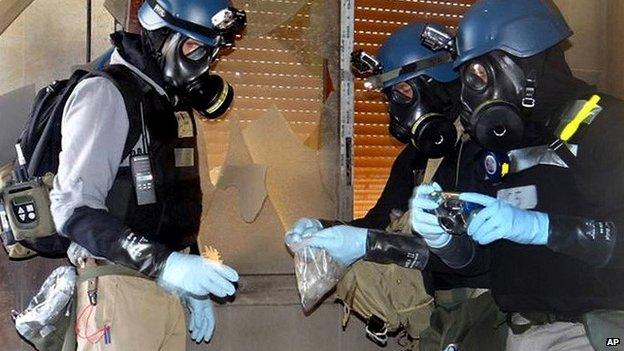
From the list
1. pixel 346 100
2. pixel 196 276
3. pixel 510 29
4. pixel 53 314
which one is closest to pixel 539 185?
pixel 510 29

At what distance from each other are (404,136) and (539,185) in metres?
0.93

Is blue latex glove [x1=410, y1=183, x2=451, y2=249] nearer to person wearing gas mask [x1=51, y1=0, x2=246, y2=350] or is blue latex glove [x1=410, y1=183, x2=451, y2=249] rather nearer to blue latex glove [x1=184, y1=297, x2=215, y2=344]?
person wearing gas mask [x1=51, y1=0, x2=246, y2=350]

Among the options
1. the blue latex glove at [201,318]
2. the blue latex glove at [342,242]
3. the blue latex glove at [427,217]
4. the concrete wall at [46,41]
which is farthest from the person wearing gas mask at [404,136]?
the concrete wall at [46,41]

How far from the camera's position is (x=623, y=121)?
2.62m

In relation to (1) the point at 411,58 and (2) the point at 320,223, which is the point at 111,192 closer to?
(2) the point at 320,223

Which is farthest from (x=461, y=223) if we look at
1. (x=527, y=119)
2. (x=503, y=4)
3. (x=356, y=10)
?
(x=356, y=10)

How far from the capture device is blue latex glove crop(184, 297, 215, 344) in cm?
339

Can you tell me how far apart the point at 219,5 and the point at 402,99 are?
2.87 ft

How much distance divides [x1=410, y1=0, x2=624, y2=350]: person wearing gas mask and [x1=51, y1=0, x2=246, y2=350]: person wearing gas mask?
31.2 inches

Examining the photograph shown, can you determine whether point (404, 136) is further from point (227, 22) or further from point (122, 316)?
point (122, 316)

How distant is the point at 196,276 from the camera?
9.01 ft

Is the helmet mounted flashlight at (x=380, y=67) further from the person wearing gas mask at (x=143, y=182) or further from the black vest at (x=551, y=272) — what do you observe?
the black vest at (x=551, y=272)

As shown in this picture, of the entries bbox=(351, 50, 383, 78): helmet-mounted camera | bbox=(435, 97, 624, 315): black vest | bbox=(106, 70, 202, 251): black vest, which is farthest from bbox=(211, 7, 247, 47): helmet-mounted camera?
bbox=(435, 97, 624, 315): black vest

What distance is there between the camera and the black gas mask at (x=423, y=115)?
3492 mm
